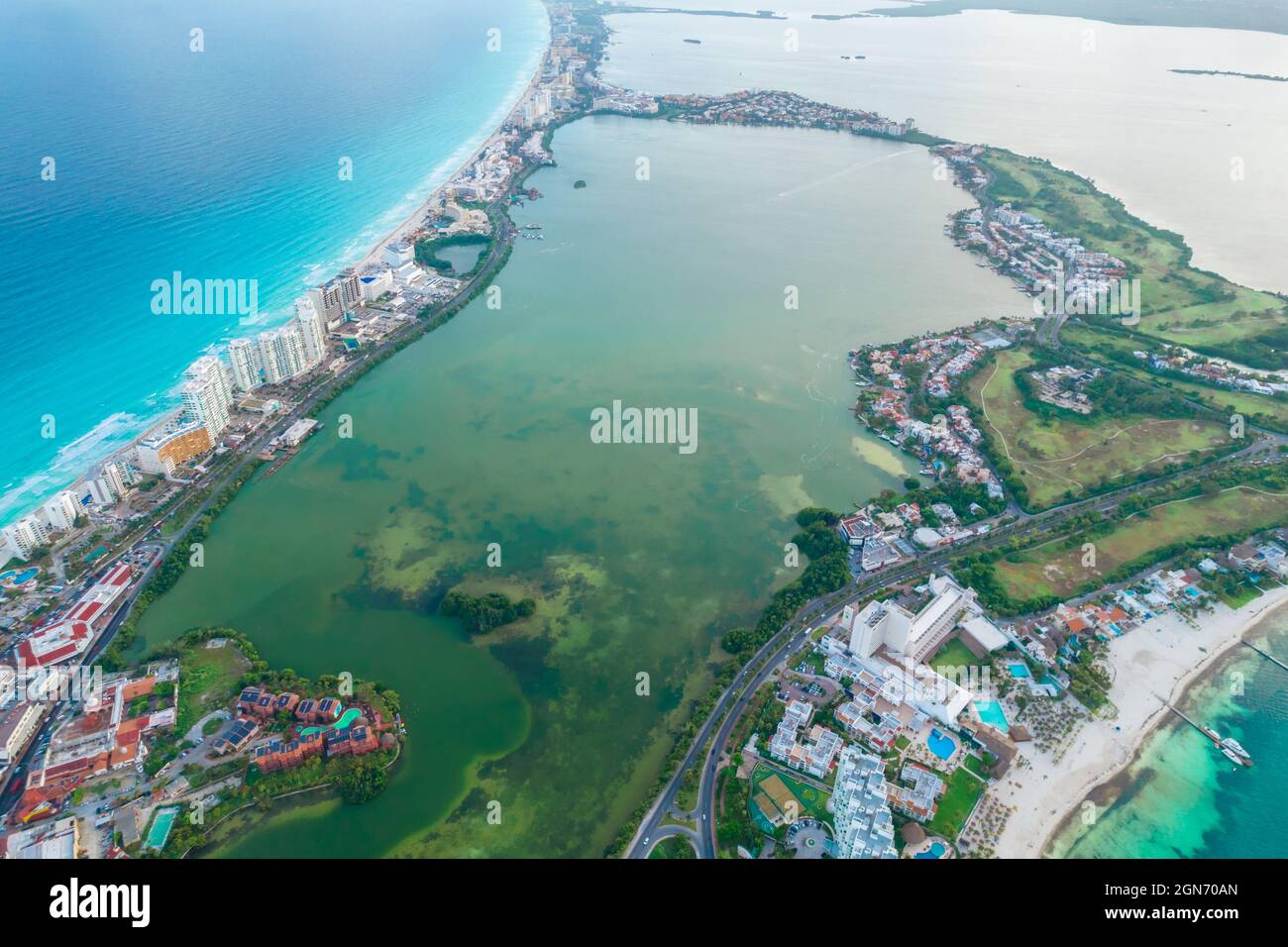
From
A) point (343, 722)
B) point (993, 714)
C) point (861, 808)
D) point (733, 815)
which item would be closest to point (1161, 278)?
point (993, 714)

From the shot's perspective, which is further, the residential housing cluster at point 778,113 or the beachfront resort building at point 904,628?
the residential housing cluster at point 778,113

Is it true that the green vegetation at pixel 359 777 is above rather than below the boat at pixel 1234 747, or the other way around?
above

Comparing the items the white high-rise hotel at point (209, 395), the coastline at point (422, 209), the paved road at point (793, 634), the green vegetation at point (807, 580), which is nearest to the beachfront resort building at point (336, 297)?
the coastline at point (422, 209)

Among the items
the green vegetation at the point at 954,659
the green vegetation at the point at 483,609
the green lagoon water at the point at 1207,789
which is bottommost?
the green lagoon water at the point at 1207,789

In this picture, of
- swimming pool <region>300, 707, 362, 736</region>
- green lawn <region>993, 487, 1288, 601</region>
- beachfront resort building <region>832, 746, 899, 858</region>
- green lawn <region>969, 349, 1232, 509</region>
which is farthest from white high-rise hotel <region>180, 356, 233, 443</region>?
green lawn <region>969, 349, 1232, 509</region>

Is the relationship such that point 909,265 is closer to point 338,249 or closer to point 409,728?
point 338,249

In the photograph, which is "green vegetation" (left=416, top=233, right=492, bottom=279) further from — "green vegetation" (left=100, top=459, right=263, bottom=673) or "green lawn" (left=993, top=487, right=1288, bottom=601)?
"green lawn" (left=993, top=487, right=1288, bottom=601)

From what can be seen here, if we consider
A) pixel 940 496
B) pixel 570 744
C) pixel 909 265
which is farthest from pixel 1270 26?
pixel 570 744

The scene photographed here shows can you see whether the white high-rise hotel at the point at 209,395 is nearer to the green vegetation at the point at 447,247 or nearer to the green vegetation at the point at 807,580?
the green vegetation at the point at 447,247

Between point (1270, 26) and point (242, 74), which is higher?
point (1270, 26)
